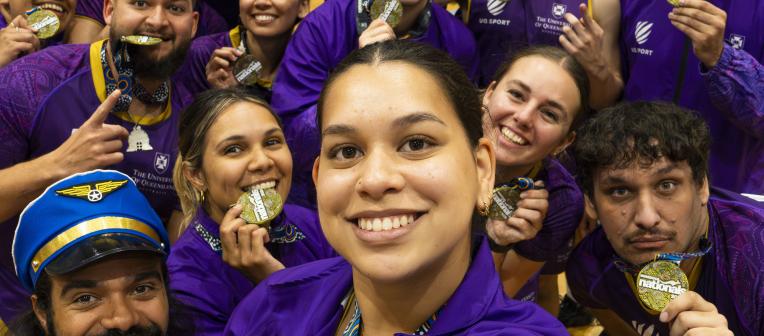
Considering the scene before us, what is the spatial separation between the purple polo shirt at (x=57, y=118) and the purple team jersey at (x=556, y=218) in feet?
4.49

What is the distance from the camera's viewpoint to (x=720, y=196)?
9.96ft

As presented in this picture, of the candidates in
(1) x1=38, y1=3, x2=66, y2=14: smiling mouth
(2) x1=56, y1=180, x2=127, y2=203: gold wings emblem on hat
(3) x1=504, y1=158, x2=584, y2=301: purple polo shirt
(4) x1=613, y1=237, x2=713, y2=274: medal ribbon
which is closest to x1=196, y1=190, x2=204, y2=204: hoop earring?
(2) x1=56, y1=180, x2=127, y2=203: gold wings emblem on hat

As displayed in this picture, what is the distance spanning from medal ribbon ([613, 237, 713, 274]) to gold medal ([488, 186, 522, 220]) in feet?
1.27

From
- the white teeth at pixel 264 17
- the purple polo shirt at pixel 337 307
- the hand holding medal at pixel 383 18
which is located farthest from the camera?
the white teeth at pixel 264 17

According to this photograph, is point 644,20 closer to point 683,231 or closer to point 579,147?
point 579,147

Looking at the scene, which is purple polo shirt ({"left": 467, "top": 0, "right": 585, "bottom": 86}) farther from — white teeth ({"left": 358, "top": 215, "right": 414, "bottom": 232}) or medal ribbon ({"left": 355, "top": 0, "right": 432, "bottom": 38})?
white teeth ({"left": 358, "top": 215, "right": 414, "bottom": 232})

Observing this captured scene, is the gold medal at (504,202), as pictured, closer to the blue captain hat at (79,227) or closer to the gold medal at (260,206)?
the gold medal at (260,206)

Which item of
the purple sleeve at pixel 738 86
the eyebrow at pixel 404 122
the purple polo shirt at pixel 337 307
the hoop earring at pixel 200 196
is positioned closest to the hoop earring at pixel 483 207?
the purple polo shirt at pixel 337 307

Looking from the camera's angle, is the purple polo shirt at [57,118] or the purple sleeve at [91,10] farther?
the purple sleeve at [91,10]

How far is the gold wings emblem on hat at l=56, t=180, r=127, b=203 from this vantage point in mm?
2254

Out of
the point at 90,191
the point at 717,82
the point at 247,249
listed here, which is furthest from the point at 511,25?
the point at 90,191

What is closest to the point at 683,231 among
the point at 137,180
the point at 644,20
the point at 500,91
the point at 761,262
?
the point at 761,262

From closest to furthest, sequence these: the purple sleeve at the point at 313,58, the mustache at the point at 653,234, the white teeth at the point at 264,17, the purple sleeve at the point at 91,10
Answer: the mustache at the point at 653,234 < the purple sleeve at the point at 313,58 < the white teeth at the point at 264,17 < the purple sleeve at the point at 91,10

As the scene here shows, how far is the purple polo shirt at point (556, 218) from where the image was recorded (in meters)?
3.32
